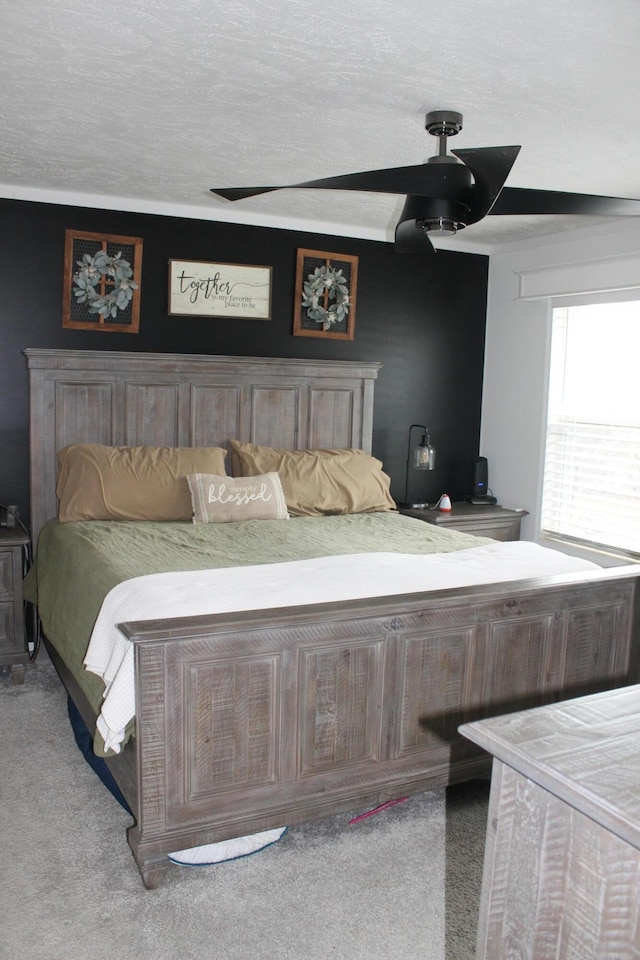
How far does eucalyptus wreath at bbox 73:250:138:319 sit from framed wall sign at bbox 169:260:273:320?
26 centimetres

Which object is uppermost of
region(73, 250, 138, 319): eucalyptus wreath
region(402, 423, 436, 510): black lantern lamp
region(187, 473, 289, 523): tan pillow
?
region(73, 250, 138, 319): eucalyptus wreath

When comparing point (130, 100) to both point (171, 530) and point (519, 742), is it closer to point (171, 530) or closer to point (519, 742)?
point (171, 530)

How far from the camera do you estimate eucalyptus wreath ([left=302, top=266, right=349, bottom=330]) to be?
4852mm

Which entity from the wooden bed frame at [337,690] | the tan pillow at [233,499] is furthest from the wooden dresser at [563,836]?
the tan pillow at [233,499]

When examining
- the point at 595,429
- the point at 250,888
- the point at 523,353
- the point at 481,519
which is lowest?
the point at 250,888

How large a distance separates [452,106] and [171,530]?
2.16 metres

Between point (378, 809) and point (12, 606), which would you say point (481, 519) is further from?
point (12, 606)

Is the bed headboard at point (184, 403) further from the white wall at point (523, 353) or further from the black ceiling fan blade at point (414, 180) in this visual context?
the black ceiling fan blade at point (414, 180)

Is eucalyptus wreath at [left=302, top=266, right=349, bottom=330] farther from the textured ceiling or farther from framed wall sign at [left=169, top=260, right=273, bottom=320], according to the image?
the textured ceiling

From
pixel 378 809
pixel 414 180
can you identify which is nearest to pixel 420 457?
pixel 378 809

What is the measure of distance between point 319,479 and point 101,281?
1604 millimetres

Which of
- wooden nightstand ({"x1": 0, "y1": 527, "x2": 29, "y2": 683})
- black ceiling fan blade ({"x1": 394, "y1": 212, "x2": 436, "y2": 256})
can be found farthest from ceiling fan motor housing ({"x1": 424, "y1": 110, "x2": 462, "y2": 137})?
wooden nightstand ({"x1": 0, "y1": 527, "x2": 29, "y2": 683})

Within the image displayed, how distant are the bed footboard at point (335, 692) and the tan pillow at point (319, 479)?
5.46 feet

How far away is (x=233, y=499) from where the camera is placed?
13.2 ft
